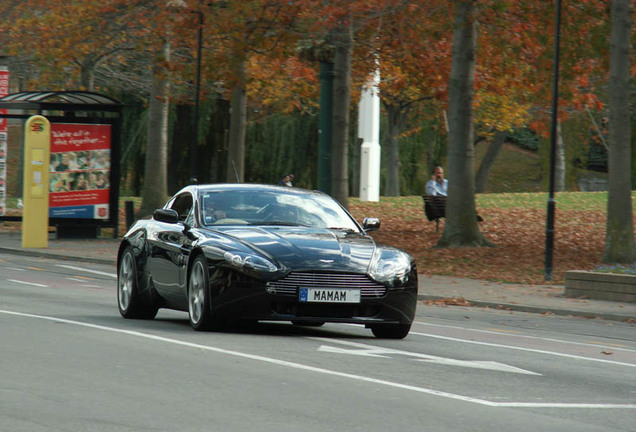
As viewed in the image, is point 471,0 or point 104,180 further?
point 104,180

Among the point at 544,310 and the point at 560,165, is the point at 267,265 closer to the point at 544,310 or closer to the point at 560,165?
the point at 544,310

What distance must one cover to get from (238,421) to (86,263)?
1879cm

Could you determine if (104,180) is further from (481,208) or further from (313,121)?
(313,121)

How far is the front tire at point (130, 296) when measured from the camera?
13.3m

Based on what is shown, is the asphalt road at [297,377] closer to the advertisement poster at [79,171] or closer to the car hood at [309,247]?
the car hood at [309,247]

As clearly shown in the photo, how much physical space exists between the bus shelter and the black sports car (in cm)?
1767

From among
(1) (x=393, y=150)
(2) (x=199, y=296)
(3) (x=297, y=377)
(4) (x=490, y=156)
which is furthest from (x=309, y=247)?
(4) (x=490, y=156)

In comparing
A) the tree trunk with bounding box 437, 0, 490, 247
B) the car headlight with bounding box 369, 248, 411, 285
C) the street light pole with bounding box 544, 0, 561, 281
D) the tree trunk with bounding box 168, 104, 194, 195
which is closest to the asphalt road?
the car headlight with bounding box 369, 248, 411, 285

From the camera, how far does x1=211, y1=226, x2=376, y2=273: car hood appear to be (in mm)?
11180

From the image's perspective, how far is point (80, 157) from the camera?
101 ft

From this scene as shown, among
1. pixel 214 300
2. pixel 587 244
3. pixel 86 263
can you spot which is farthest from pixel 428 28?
pixel 214 300

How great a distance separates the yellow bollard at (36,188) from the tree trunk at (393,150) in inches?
1046

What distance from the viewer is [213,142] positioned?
4984 centimetres

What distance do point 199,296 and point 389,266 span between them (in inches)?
71.1
